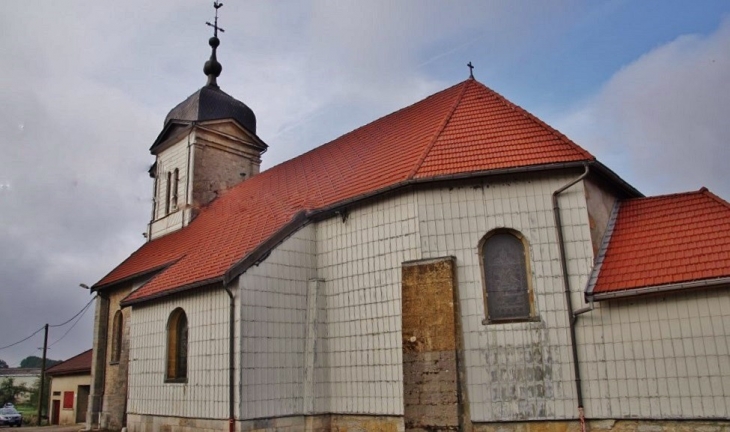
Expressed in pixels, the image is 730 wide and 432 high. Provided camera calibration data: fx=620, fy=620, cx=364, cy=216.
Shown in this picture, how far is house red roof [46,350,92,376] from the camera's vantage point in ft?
89.8

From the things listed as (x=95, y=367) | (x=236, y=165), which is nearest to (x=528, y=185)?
(x=236, y=165)

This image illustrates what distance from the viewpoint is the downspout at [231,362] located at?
12.5 metres

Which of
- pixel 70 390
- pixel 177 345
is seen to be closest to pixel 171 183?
pixel 177 345

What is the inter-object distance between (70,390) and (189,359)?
56.7ft

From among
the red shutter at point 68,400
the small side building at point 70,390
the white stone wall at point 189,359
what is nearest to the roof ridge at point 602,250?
the white stone wall at point 189,359

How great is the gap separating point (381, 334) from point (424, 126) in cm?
529

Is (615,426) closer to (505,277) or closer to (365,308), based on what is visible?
(505,277)

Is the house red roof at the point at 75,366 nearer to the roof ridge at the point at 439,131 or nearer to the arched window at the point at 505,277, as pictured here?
the roof ridge at the point at 439,131

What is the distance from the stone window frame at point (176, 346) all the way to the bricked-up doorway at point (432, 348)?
6041mm

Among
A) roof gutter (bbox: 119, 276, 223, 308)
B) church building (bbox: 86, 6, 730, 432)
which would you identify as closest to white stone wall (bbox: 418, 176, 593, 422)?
church building (bbox: 86, 6, 730, 432)

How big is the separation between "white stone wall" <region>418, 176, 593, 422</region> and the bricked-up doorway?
0.31m

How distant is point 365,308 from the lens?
13.3m

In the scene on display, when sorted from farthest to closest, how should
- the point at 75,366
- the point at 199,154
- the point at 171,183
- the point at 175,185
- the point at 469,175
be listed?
the point at 75,366
the point at 171,183
the point at 175,185
the point at 199,154
the point at 469,175

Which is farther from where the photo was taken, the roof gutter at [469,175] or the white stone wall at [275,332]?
the white stone wall at [275,332]
